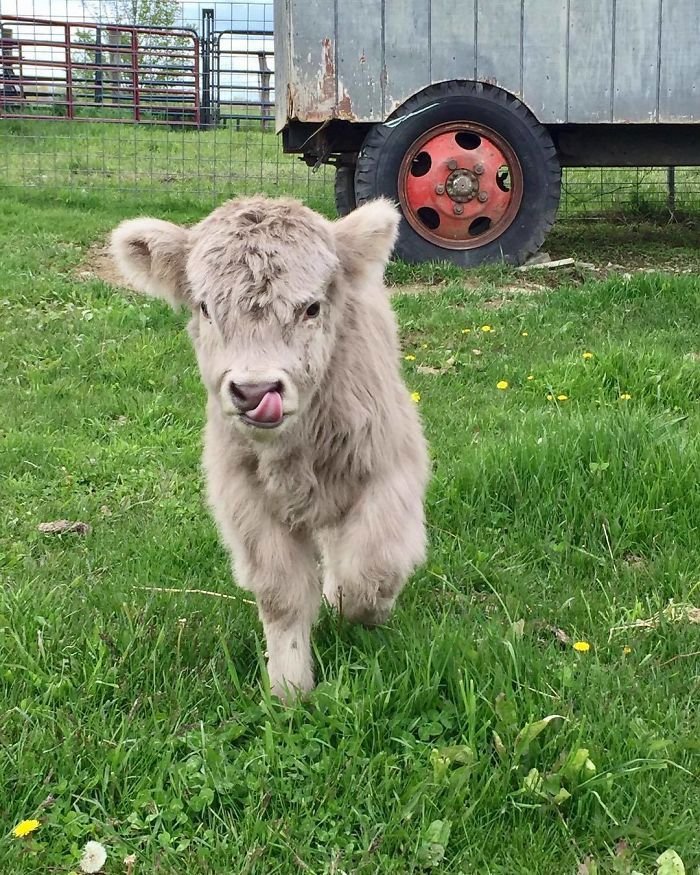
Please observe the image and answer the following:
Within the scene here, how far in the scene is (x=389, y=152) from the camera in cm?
694

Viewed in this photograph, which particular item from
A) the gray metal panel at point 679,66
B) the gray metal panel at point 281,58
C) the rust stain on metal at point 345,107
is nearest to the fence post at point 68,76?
the gray metal panel at point 281,58

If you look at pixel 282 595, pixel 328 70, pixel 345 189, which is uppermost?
pixel 328 70

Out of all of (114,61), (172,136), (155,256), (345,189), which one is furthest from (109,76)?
(155,256)

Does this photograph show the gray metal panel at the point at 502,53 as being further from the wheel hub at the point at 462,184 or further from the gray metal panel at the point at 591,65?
the wheel hub at the point at 462,184

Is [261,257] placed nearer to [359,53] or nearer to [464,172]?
[464,172]

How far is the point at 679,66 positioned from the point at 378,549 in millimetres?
6240

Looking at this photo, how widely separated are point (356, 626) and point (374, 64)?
223 inches

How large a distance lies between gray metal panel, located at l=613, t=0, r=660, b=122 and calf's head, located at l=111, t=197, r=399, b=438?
536cm

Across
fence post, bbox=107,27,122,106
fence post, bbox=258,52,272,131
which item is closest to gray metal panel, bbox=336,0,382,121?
fence post, bbox=258,52,272,131

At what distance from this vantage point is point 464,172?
6980mm

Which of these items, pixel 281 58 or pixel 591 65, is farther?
pixel 281 58

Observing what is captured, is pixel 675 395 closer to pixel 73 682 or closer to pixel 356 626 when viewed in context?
pixel 356 626

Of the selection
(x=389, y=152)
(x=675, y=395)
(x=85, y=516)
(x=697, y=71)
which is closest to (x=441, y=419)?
(x=675, y=395)

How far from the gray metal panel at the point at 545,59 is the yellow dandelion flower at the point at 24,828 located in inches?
258
